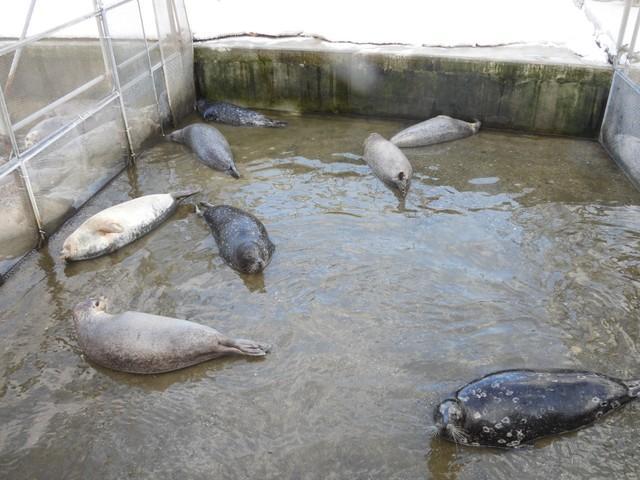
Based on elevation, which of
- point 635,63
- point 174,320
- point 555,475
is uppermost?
point 635,63

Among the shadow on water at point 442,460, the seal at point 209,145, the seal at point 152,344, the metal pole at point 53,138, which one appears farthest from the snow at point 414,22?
the shadow on water at point 442,460

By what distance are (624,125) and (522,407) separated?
5.23 m

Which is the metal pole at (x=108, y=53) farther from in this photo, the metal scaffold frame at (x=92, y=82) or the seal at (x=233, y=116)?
the seal at (x=233, y=116)

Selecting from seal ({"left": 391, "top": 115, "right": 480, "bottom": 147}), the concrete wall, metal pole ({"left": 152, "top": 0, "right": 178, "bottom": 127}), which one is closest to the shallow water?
seal ({"left": 391, "top": 115, "right": 480, "bottom": 147})

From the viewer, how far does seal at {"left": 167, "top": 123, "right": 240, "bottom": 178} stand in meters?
7.90

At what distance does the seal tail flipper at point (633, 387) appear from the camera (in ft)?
A: 14.1

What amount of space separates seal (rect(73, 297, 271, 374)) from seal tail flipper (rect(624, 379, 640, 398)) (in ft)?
8.92

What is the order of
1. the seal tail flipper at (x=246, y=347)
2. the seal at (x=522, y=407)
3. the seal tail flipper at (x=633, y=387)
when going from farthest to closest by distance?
1. the seal tail flipper at (x=246, y=347)
2. the seal tail flipper at (x=633, y=387)
3. the seal at (x=522, y=407)

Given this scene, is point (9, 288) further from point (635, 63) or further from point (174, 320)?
point (635, 63)

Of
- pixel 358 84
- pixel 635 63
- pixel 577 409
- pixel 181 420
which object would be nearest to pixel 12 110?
pixel 181 420

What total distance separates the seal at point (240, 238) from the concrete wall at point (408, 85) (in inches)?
138

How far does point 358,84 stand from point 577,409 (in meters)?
6.42

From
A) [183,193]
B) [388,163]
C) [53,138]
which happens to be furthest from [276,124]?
[53,138]

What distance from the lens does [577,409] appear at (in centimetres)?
408
